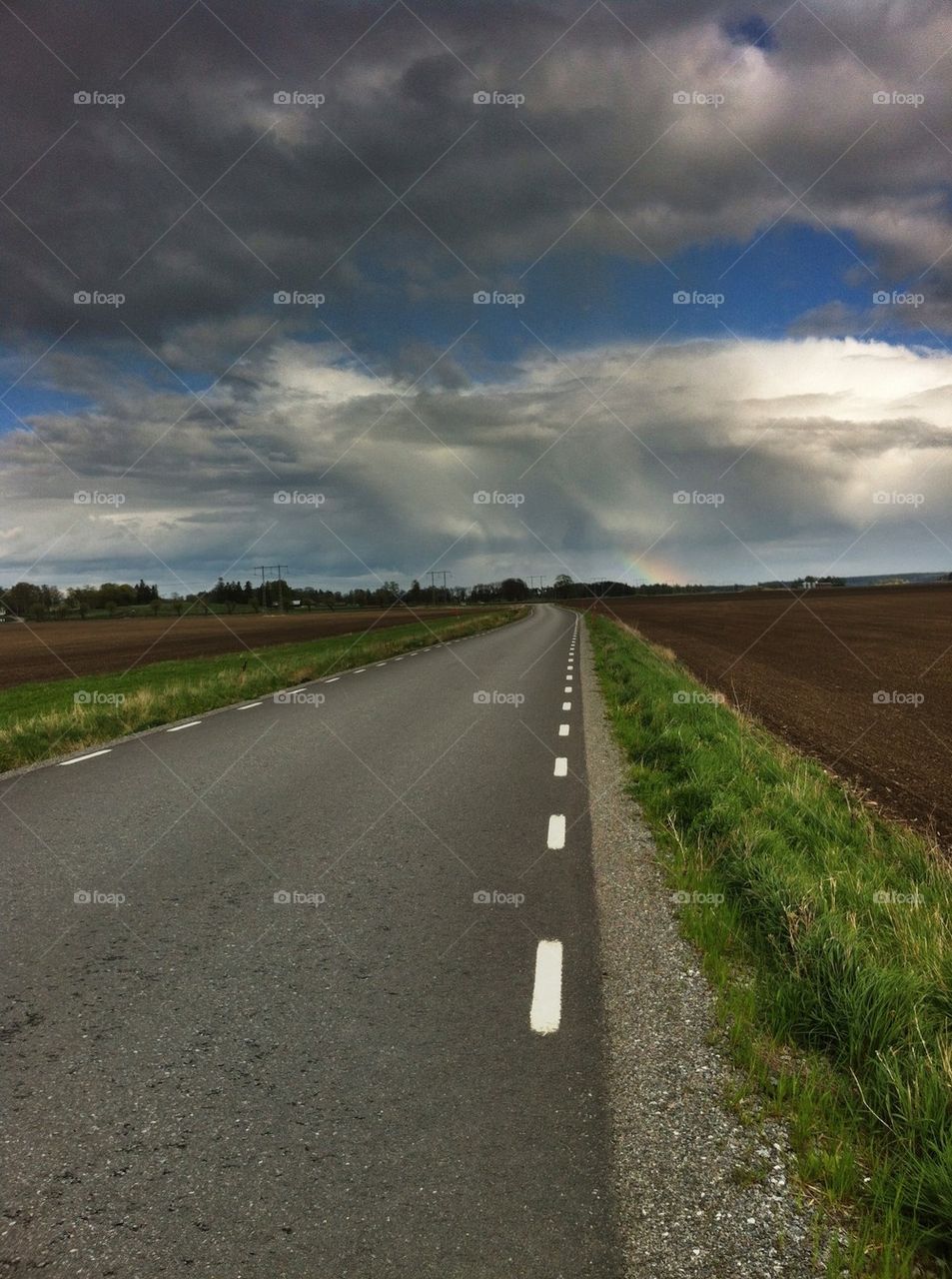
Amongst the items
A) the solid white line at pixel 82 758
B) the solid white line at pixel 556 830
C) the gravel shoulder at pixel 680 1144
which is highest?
the solid white line at pixel 82 758

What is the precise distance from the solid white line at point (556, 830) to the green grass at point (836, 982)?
86 cm

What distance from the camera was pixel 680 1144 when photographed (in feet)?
9.82

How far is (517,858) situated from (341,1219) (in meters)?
3.96

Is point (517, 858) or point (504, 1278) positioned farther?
point (517, 858)

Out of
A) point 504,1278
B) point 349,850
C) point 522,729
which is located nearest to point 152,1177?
point 504,1278

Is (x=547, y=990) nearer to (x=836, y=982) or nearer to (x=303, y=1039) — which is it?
(x=303, y=1039)

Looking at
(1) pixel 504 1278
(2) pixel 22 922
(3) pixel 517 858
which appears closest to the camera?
(1) pixel 504 1278

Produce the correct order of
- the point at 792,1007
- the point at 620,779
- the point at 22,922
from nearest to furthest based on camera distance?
the point at 792,1007 < the point at 22,922 < the point at 620,779

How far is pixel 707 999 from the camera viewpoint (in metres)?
4.11

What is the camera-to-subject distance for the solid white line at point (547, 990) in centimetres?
387

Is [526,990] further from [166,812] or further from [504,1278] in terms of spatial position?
[166,812]

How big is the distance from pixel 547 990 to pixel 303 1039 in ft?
4.24

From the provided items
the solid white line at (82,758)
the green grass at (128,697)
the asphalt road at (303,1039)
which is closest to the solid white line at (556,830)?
the asphalt road at (303,1039)

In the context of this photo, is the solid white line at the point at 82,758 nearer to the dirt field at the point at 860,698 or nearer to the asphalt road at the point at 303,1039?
the asphalt road at the point at 303,1039
